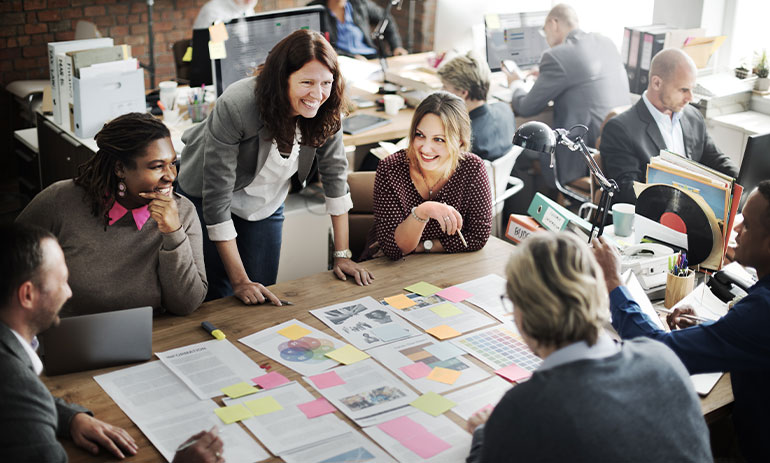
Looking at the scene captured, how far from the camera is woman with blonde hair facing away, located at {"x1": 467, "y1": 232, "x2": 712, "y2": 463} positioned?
1.34 meters

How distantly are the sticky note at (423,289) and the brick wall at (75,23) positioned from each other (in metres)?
4.35

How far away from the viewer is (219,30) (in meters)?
3.83

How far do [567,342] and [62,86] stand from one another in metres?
3.25

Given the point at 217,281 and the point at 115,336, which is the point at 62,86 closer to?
the point at 217,281

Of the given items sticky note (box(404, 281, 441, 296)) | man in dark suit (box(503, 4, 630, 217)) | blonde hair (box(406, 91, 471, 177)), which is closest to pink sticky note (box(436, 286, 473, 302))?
sticky note (box(404, 281, 441, 296))

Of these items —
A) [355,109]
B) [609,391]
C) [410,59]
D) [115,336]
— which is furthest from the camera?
[410,59]

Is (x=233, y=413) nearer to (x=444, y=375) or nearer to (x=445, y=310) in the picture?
(x=444, y=375)

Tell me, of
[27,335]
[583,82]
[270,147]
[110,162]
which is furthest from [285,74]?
[583,82]

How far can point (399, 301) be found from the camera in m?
2.37

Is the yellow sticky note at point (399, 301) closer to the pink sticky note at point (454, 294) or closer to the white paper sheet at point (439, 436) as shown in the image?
the pink sticky note at point (454, 294)

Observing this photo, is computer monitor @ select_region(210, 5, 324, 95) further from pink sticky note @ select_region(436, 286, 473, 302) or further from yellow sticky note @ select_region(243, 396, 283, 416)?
yellow sticky note @ select_region(243, 396, 283, 416)

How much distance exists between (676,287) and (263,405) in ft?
4.40

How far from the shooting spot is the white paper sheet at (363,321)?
215cm

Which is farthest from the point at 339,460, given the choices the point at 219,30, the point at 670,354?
the point at 219,30
